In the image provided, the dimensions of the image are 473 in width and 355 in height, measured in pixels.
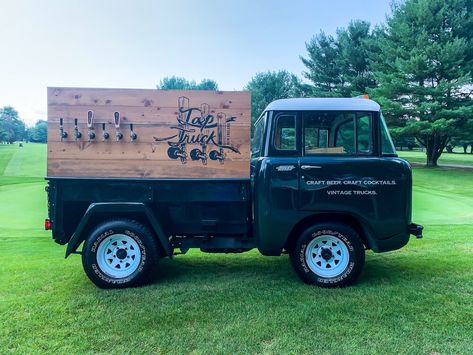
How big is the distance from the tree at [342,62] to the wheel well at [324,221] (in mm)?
24662

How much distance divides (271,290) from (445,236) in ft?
14.8

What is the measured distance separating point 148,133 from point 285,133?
1610mm

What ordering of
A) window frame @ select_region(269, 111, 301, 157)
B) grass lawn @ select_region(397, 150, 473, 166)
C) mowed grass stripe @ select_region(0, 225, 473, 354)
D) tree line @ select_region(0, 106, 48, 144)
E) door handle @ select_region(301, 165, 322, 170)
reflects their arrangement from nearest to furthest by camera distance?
mowed grass stripe @ select_region(0, 225, 473, 354)
door handle @ select_region(301, 165, 322, 170)
window frame @ select_region(269, 111, 301, 157)
grass lawn @ select_region(397, 150, 473, 166)
tree line @ select_region(0, 106, 48, 144)

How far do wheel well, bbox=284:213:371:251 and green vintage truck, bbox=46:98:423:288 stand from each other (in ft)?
0.04

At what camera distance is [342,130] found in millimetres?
4715

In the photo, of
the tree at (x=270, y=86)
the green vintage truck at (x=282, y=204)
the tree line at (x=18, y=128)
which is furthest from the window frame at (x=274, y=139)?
the tree line at (x=18, y=128)

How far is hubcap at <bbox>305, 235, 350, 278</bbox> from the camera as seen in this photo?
454 centimetres

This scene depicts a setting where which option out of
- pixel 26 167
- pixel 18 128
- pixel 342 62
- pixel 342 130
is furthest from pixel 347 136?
pixel 18 128

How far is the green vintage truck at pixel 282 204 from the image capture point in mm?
4430

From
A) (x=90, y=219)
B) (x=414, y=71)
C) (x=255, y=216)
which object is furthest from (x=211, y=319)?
(x=414, y=71)

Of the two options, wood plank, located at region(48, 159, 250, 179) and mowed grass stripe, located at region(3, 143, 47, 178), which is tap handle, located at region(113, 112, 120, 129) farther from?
mowed grass stripe, located at region(3, 143, 47, 178)

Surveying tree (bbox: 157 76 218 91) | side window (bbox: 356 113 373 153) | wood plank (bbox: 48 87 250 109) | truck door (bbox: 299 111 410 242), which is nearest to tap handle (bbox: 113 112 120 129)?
wood plank (bbox: 48 87 250 109)

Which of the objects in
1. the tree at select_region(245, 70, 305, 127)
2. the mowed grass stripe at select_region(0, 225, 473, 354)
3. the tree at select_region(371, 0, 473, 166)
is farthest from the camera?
the tree at select_region(245, 70, 305, 127)

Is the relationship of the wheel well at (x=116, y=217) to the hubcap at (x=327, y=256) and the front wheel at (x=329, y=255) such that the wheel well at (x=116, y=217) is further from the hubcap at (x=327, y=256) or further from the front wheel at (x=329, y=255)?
the hubcap at (x=327, y=256)
